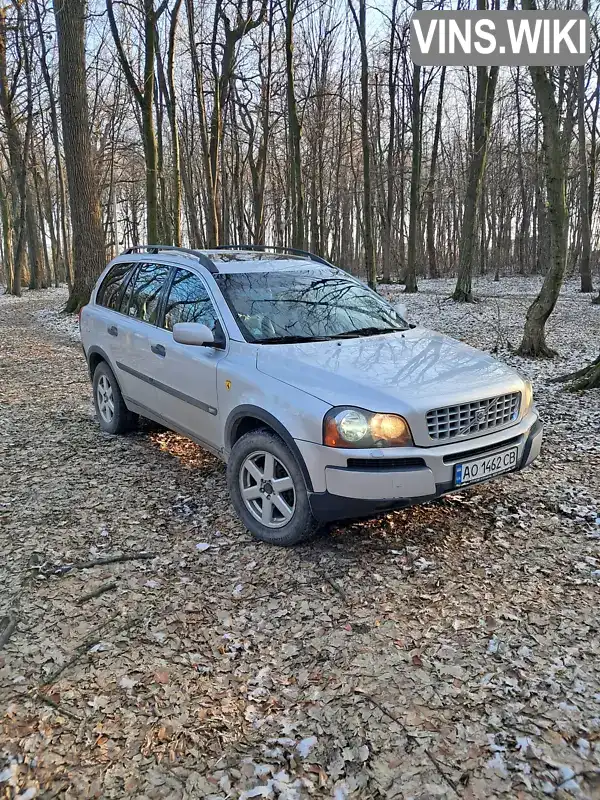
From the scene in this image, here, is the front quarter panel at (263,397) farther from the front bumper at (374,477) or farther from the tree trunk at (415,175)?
the tree trunk at (415,175)

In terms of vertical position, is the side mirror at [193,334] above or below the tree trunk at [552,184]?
below

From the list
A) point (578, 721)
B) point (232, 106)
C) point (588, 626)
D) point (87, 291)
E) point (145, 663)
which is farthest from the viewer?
point (232, 106)

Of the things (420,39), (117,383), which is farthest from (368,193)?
(117,383)

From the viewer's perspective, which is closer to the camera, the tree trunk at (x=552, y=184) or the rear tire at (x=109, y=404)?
the rear tire at (x=109, y=404)

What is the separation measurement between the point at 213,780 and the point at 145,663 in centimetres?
75

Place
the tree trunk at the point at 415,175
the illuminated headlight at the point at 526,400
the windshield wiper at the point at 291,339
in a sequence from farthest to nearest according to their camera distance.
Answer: the tree trunk at the point at 415,175, the windshield wiper at the point at 291,339, the illuminated headlight at the point at 526,400

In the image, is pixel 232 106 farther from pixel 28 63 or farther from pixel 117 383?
pixel 117 383

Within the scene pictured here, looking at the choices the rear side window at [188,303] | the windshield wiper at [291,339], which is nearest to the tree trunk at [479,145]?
the rear side window at [188,303]

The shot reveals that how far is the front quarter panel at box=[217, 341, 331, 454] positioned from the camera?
3.35 metres

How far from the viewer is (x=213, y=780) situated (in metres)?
2.15

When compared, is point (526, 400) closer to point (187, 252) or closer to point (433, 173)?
point (187, 252)

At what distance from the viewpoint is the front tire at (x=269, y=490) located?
3.51 metres

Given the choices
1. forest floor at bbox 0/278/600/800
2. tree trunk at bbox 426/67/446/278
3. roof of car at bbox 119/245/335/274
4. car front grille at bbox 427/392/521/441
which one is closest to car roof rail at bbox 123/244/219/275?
roof of car at bbox 119/245/335/274

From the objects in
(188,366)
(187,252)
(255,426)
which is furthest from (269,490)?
(187,252)
